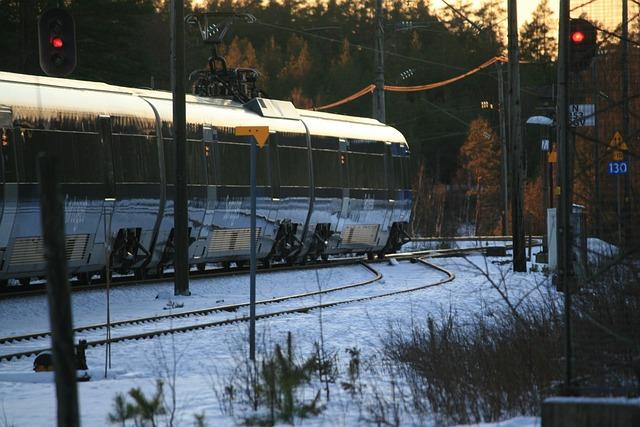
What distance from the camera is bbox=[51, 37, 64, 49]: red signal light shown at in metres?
18.3

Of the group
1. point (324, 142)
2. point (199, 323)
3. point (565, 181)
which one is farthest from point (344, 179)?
point (565, 181)

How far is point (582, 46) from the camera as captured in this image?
13281 mm

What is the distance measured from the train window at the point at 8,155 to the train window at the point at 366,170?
48.5 ft

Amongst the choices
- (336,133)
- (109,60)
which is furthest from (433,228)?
(336,133)

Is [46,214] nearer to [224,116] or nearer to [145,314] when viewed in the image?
[145,314]

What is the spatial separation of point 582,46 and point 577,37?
0.42 metres

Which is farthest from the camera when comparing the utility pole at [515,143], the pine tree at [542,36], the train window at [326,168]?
the pine tree at [542,36]

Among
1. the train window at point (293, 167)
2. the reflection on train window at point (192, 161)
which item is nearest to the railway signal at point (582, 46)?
the reflection on train window at point (192, 161)

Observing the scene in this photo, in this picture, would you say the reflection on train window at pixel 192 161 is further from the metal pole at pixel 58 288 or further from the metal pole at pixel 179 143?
the metal pole at pixel 58 288

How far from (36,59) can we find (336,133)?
21.5 meters

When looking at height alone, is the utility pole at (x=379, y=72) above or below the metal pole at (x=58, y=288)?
above

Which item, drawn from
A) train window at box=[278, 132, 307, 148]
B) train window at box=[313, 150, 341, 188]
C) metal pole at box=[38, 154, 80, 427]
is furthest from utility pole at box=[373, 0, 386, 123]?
metal pole at box=[38, 154, 80, 427]

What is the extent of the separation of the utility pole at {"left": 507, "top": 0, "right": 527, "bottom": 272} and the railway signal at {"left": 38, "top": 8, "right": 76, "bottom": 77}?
1601 centimetres

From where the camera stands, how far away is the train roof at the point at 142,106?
23109 millimetres
